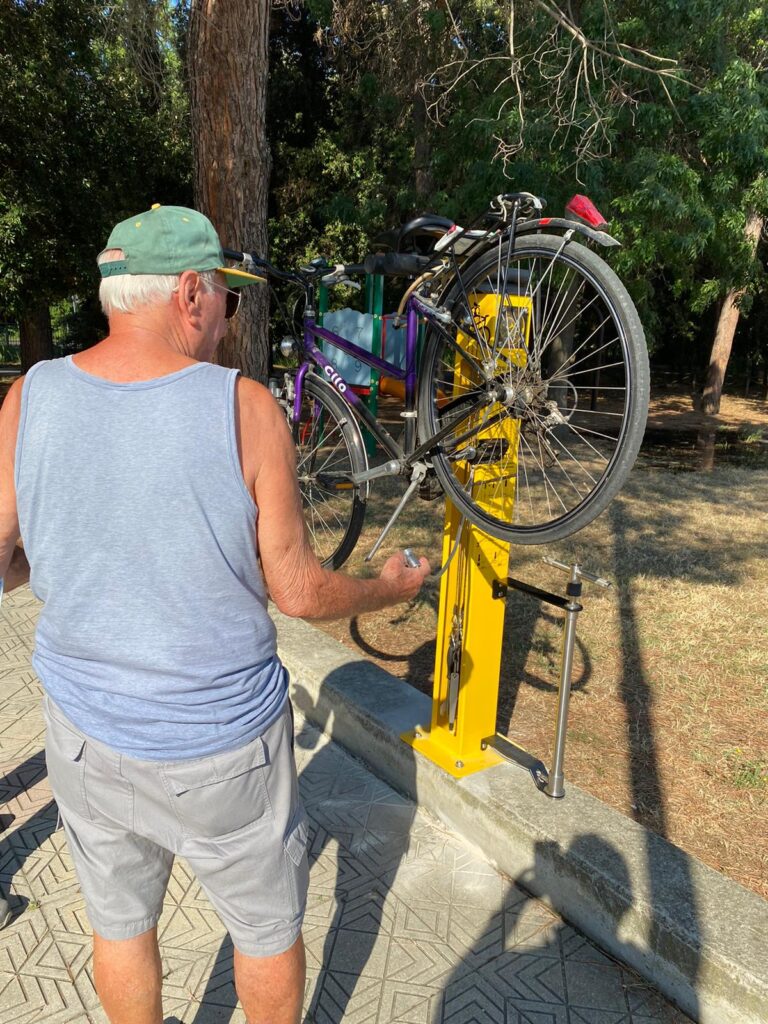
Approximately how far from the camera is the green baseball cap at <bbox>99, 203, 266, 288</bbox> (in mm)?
1422

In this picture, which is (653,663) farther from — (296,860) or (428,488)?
(296,860)

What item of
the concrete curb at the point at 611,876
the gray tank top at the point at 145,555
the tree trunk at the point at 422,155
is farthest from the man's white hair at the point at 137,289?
the tree trunk at the point at 422,155

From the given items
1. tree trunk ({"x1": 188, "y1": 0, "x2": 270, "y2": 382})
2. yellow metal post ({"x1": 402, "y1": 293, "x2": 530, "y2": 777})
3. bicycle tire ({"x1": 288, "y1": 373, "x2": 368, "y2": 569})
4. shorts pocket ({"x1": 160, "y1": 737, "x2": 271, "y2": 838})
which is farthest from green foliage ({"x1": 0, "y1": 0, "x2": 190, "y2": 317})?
shorts pocket ({"x1": 160, "y1": 737, "x2": 271, "y2": 838})

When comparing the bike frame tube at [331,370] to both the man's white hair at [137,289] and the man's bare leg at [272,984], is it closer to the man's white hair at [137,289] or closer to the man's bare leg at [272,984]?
the man's white hair at [137,289]

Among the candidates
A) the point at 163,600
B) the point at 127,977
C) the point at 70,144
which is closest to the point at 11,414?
the point at 163,600

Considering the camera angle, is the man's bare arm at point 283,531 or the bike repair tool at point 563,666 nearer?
the man's bare arm at point 283,531

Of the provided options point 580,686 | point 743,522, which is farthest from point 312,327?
point 743,522

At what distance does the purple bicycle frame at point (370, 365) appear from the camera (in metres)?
2.80

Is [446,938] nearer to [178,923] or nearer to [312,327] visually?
[178,923]

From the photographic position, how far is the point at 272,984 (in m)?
1.59

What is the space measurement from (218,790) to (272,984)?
1.50 ft

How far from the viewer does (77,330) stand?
2292 centimetres

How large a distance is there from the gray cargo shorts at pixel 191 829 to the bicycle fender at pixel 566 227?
146 centimetres

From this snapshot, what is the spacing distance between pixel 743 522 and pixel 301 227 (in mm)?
10845
